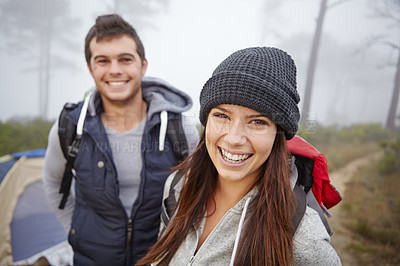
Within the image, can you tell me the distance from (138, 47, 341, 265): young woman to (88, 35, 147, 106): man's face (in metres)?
0.87

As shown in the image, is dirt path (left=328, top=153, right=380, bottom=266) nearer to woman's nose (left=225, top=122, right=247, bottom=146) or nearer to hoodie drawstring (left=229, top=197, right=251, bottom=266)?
hoodie drawstring (left=229, top=197, right=251, bottom=266)

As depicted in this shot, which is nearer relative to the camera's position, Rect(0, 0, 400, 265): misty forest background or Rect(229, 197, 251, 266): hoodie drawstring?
Rect(229, 197, 251, 266): hoodie drawstring

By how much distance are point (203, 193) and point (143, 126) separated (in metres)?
0.90

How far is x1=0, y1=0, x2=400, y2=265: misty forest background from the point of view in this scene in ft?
13.5

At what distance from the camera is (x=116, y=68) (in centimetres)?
179

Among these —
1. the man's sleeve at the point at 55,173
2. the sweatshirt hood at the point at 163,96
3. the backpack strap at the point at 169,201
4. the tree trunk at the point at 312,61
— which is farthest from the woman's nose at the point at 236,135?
the tree trunk at the point at 312,61

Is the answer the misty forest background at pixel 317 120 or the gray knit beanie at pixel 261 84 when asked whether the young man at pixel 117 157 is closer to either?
the gray knit beanie at pixel 261 84

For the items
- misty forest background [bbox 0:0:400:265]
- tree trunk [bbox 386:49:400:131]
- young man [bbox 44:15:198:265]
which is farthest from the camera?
tree trunk [bbox 386:49:400:131]

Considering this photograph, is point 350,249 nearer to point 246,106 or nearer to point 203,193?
point 203,193

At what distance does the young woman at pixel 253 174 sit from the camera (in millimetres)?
1024

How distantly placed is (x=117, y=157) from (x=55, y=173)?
2.27 feet

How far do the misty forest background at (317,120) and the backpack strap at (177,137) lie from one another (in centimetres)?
113

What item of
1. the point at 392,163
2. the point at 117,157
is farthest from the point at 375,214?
the point at 117,157

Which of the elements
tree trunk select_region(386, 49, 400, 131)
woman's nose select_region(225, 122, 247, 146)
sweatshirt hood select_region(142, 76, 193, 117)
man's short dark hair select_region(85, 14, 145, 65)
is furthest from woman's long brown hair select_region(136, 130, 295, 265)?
tree trunk select_region(386, 49, 400, 131)
